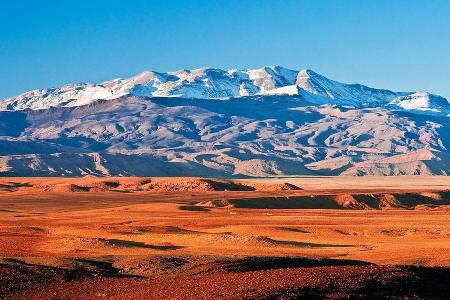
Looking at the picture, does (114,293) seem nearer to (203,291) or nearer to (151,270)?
(203,291)

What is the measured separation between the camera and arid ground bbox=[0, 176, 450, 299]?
3139 centimetres

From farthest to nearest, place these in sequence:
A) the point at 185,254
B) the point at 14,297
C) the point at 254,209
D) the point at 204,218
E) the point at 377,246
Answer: the point at 254,209
the point at 204,218
the point at 377,246
the point at 185,254
the point at 14,297

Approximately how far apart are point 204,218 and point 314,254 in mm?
35499

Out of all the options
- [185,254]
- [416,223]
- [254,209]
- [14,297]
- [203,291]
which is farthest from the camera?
[254,209]

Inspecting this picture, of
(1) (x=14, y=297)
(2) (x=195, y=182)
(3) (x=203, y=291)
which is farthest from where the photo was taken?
(2) (x=195, y=182)

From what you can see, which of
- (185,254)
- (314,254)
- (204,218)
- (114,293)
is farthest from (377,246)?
(204,218)

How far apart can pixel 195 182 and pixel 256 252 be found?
9579cm

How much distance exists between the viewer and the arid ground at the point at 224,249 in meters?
31.4

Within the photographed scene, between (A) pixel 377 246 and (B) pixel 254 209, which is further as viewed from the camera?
(B) pixel 254 209

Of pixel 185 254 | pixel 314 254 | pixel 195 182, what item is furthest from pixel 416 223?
pixel 195 182

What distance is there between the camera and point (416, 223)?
7644 cm

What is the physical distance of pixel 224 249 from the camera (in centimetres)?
5169

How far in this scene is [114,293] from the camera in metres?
32.1

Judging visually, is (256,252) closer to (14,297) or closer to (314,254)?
(314,254)
